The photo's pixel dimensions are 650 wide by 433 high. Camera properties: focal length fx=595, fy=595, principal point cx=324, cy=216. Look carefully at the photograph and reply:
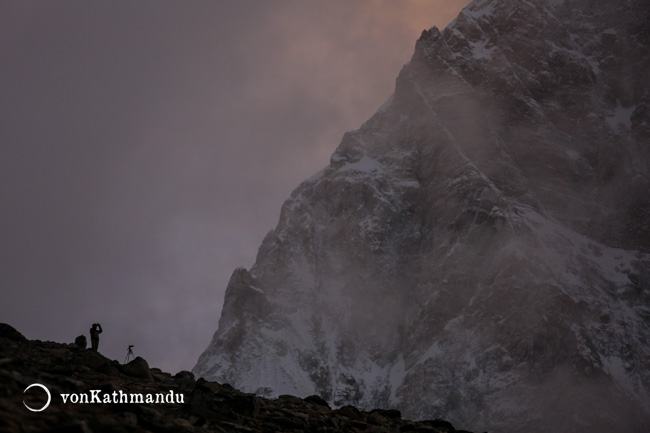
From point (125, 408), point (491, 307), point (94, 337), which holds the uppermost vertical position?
point (491, 307)

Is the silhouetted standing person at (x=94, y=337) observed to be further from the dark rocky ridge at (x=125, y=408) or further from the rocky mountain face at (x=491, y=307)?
the rocky mountain face at (x=491, y=307)

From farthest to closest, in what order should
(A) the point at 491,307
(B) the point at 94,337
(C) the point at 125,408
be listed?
(A) the point at 491,307, (B) the point at 94,337, (C) the point at 125,408

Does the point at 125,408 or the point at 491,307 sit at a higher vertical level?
the point at 491,307

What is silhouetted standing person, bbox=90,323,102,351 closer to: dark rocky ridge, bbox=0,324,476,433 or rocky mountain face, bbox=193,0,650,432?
dark rocky ridge, bbox=0,324,476,433

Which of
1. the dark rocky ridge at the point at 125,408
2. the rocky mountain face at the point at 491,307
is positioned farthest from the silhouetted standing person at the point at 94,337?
the rocky mountain face at the point at 491,307

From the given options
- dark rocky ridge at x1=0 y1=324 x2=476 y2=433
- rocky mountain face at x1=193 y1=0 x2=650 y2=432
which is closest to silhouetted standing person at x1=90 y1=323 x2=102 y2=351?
dark rocky ridge at x1=0 y1=324 x2=476 y2=433

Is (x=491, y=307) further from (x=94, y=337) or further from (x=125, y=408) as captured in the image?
(x=125, y=408)

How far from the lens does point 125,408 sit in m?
15.7

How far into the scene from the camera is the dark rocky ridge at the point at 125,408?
42.6 feet

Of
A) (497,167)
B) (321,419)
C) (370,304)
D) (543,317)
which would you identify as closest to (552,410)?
(543,317)

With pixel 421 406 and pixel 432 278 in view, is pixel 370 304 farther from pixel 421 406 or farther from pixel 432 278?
pixel 421 406

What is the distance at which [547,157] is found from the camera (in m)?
194

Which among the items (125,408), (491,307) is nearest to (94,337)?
(125,408)

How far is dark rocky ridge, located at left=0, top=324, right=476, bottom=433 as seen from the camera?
42.6ft
